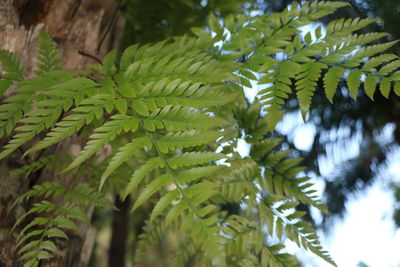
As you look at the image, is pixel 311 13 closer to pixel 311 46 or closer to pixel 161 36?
pixel 311 46

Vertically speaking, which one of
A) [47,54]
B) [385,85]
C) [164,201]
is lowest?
[164,201]

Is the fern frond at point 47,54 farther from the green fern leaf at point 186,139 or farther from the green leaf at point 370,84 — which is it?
the green leaf at point 370,84

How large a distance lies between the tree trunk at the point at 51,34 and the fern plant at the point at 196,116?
1.7 inches

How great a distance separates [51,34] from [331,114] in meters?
1.85

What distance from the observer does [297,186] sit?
101 centimetres

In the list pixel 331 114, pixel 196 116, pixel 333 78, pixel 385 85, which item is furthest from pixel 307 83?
pixel 331 114

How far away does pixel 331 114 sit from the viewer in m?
2.47

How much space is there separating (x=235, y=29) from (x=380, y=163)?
7.70 ft

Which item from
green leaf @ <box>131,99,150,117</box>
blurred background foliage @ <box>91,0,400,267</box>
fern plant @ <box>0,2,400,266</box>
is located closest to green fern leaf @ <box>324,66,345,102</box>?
fern plant @ <box>0,2,400,266</box>

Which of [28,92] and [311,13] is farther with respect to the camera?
[311,13]

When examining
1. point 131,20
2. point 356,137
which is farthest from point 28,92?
point 356,137

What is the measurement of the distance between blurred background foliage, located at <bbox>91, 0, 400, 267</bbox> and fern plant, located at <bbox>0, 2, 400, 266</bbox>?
0.58 metres

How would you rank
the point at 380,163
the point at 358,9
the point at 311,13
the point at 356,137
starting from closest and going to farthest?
the point at 311,13 < the point at 358,9 < the point at 356,137 < the point at 380,163

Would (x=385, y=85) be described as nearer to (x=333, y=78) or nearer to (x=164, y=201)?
(x=333, y=78)
